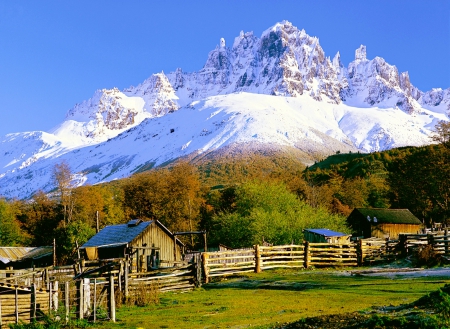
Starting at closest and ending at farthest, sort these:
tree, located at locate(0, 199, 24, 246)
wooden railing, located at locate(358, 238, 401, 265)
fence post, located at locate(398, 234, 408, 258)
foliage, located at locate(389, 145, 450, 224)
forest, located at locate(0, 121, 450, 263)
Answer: fence post, located at locate(398, 234, 408, 258)
wooden railing, located at locate(358, 238, 401, 265)
forest, located at locate(0, 121, 450, 263)
foliage, located at locate(389, 145, 450, 224)
tree, located at locate(0, 199, 24, 246)

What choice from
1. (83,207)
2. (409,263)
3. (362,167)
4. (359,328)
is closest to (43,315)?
(359,328)

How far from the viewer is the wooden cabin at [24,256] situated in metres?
59.9

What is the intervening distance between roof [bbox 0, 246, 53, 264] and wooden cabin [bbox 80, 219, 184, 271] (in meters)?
14.8

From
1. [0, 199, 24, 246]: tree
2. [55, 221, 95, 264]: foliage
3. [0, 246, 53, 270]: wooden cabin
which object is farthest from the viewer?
[0, 199, 24, 246]: tree

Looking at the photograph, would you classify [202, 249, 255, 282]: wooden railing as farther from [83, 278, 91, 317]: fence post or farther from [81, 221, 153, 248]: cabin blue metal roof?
[81, 221, 153, 248]: cabin blue metal roof

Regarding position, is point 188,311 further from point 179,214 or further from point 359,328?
point 179,214

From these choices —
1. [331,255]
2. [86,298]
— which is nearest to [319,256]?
[331,255]

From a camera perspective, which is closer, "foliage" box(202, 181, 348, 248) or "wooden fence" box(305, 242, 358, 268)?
"wooden fence" box(305, 242, 358, 268)

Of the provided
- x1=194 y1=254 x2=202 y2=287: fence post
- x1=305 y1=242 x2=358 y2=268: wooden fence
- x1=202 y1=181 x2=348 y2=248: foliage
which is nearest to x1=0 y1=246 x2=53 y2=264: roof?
x1=202 y1=181 x2=348 y2=248: foliage

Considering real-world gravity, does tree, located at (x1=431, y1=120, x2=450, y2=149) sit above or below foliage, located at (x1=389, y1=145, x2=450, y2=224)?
above

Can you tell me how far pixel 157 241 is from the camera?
50.1 m

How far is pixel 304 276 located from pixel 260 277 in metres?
2.69

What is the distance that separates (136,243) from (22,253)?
2051 cm

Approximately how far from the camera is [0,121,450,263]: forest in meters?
59.8
